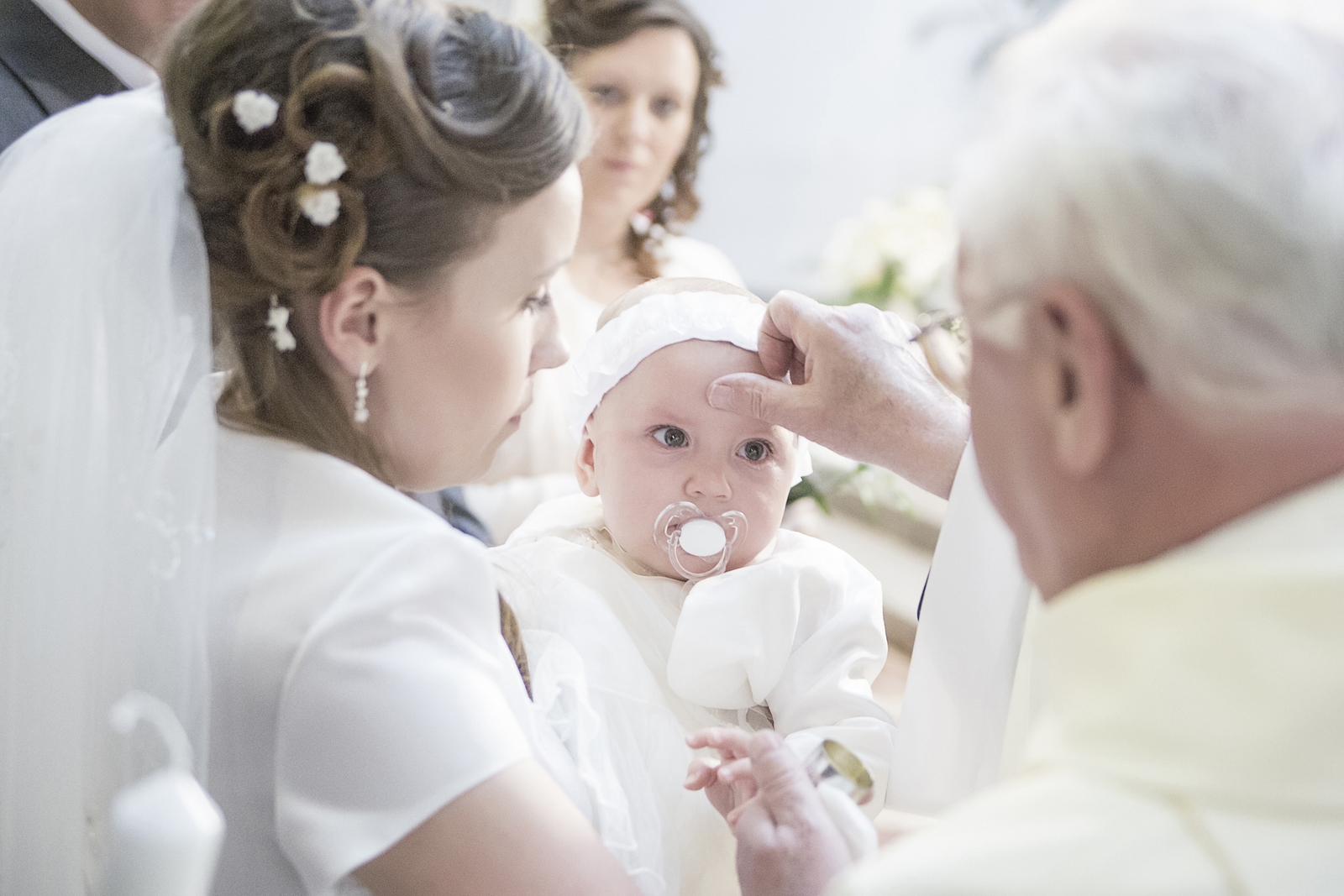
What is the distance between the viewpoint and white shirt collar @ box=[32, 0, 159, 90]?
206 centimetres

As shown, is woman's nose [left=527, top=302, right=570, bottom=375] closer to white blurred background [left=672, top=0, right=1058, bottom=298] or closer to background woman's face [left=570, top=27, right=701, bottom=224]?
background woman's face [left=570, top=27, right=701, bottom=224]

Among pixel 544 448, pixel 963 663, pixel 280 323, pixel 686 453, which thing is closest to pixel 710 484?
pixel 686 453

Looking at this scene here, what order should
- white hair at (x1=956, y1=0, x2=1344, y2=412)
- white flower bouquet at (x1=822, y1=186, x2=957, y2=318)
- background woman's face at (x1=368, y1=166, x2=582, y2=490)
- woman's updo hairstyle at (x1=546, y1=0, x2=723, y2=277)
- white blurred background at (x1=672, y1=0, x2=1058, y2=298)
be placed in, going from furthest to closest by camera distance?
1. white blurred background at (x1=672, y1=0, x2=1058, y2=298)
2. white flower bouquet at (x1=822, y1=186, x2=957, y2=318)
3. woman's updo hairstyle at (x1=546, y1=0, x2=723, y2=277)
4. background woman's face at (x1=368, y1=166, x2=582, y2=490)
5. white hair at (x1=956, y1=0, x2=1344, y2=412)

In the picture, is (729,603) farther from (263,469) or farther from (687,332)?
(263,469)

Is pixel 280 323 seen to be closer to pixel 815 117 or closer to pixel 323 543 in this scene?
pixel 323 543

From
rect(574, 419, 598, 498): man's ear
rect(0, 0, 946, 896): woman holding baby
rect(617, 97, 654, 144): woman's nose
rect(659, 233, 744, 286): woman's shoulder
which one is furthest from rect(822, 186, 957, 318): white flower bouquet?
rect(0, 0, 946, 896): woman holding baby

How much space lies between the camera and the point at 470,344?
4.44ft

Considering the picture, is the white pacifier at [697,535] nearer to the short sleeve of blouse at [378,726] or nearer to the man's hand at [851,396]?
the man's hand at [851,396]

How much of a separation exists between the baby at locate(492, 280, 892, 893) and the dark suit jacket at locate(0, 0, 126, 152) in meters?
1.06

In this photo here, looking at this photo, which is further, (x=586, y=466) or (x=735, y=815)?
(x=586, y=466)

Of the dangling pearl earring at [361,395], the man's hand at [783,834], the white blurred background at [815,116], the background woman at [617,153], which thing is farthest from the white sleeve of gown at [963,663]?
the white blurred background at [815,116]

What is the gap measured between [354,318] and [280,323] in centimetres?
8

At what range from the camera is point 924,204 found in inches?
134

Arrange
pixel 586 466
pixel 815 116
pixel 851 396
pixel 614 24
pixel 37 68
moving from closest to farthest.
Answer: pixel 851 396 < pixel 586 466 < pixel 37 68 < pixel 614 24 < pixel 815 116
